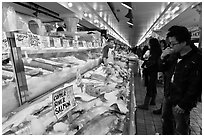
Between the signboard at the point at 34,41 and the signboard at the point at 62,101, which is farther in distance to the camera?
the signboard at the point at 34,41

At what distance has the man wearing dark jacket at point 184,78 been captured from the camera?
6.66 ft

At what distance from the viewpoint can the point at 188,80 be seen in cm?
208

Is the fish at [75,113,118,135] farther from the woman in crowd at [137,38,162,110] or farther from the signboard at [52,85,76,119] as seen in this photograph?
the woman in crowd at [137,38,162,110]

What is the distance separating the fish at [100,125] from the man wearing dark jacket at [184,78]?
1.12 meters

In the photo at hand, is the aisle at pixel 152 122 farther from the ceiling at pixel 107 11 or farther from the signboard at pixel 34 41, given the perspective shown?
the ceiling at pixel 107 11

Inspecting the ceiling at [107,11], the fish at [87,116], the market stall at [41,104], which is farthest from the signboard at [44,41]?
the ceiling at [107,11]

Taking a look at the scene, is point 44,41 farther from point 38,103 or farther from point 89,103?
point 89,103

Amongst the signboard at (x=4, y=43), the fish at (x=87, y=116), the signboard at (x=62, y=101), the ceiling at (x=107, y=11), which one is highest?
the ceiling at (x=107, y=11)

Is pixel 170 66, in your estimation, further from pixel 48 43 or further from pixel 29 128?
pixel 29 128

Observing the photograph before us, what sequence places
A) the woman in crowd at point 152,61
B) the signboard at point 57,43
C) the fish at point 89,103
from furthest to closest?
1. the woman in crowd at point 152,61
2. the signboard at point 57,43
3. the fish at point 89,103

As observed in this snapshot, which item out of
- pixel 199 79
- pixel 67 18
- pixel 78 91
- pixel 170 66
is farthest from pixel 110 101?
pixel 67 18

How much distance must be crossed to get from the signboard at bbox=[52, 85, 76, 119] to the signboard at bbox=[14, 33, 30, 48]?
429 mm

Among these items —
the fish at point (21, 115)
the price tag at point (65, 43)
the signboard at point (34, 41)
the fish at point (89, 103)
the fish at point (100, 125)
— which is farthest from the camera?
the price tag at point (65, 43)

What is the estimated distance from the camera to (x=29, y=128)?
3.62 ft
